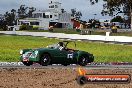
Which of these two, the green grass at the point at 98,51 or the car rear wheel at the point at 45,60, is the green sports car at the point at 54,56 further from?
the green grass at the point at 98,51

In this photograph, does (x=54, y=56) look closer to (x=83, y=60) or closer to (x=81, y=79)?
(x=83, y=60)

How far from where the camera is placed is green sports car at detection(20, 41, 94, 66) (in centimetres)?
1869

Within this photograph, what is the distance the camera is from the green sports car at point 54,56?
1869 cm

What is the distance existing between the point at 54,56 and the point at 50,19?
113274mm

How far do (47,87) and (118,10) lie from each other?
7639cm

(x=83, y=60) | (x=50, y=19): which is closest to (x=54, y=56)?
(x=83, y=60)

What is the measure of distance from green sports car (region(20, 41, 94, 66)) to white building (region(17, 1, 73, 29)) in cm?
10803

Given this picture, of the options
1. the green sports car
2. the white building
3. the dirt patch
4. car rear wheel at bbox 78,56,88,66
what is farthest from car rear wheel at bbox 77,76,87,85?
the white building

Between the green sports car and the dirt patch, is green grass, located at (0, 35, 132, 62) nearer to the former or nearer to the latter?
the green sports car

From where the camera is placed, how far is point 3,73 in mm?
15570

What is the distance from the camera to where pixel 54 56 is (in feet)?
62.7

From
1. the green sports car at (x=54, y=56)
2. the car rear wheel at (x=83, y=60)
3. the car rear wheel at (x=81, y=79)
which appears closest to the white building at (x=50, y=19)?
the car rear wheel at (x=83, y=60)

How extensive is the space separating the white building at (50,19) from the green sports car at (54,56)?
354 feet

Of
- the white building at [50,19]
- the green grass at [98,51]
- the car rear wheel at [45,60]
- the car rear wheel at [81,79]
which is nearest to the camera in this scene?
the car rear wheel at [81,79]
